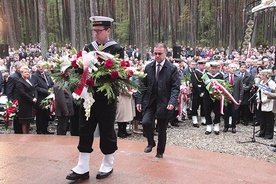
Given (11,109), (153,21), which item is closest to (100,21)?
(11,109)

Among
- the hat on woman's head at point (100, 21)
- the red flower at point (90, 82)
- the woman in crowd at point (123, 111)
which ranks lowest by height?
A: the woman in crowd at point (123, 111)

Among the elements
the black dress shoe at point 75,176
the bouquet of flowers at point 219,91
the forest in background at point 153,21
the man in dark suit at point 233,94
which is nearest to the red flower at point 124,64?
the black dress shoe at point 75,176

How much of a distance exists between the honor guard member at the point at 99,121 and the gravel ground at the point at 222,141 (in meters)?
4.27

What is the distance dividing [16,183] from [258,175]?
3496 millimetres

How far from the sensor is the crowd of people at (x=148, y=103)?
396 cm

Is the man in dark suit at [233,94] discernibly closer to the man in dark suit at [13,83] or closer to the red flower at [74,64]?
the man in dark suit at [13,83]

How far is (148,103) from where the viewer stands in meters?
5.31

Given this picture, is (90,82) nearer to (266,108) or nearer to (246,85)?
(266,108)

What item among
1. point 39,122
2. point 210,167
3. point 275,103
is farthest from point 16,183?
point 275,103

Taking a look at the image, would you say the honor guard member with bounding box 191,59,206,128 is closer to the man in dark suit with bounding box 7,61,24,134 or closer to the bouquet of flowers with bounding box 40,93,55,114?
the bouquet of flowers with bounding box 40,93,55,114

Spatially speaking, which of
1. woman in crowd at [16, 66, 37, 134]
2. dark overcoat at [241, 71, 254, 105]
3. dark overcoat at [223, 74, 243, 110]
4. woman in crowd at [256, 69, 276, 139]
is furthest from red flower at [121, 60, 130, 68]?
dark overcoat at [241, 71, 254, 105]

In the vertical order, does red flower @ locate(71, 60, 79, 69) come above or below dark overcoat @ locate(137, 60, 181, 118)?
above

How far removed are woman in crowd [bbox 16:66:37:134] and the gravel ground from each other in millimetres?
1447

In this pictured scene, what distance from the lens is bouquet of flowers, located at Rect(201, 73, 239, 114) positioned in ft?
28.9
